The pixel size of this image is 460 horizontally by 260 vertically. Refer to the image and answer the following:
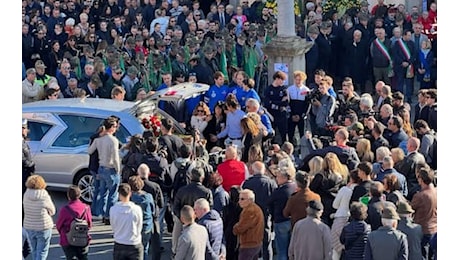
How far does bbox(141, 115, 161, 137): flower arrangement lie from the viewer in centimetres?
1591

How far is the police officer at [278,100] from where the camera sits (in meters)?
18.0

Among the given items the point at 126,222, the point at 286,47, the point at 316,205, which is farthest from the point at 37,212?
the point at 286,47

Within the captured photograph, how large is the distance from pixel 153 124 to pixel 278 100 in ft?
8.38

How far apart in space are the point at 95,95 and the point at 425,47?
5983 millimetres

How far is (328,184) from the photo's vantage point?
1324cm

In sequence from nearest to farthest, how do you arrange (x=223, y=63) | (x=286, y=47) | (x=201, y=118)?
(x=201, y=118)
(x=286, y=47)
(x=223, y=63)

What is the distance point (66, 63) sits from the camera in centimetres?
2027

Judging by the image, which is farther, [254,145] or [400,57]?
[400,57]

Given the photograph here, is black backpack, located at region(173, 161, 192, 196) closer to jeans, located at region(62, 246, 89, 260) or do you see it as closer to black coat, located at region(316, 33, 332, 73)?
jeans, located at region(62, 246, 89, 260)

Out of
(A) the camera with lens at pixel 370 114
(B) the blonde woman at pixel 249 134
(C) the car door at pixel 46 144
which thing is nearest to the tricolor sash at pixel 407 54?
(A) the camera with lens at pixel 370 114

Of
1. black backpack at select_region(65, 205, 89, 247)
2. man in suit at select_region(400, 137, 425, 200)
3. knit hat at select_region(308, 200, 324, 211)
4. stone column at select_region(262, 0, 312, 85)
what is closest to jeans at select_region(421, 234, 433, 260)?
man in suit at select_region(400, 137, 425, 200)

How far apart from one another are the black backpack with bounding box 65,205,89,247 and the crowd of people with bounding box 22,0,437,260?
0.17 feet

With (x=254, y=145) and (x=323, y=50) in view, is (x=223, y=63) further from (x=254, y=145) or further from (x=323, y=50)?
(x=254, y=145)

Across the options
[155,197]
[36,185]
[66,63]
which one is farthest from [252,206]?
[66,63]
